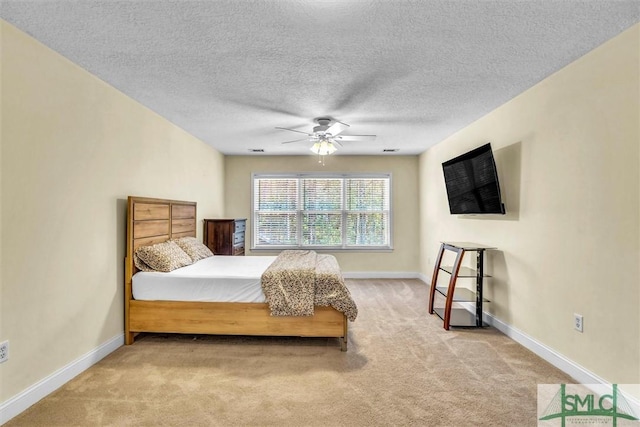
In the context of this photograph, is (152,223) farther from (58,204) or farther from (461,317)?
(461,317)

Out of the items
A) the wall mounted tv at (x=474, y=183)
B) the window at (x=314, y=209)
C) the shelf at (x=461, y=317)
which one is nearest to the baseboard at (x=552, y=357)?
the shelf at (x=461, y=317)

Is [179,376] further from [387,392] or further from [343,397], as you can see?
[387,392]

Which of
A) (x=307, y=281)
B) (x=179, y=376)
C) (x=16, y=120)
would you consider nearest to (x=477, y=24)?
(x=307, y=281)

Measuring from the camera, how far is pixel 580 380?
2.35m

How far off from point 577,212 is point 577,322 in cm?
83

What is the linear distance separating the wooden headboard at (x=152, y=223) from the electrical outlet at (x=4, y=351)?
109cm

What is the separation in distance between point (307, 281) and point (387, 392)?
1.12 metres

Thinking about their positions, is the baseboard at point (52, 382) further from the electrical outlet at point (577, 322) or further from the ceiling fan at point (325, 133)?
the electrical outlet at point (577, 322)

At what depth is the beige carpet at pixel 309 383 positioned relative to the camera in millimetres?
1976

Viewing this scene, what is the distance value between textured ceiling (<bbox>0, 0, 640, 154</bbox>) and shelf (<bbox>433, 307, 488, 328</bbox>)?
239 centimetres

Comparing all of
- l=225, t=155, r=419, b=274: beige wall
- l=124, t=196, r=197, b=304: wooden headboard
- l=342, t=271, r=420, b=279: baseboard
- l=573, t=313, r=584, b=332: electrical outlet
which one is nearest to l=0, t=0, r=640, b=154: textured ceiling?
l=124, t=196, r=197, b=304: wooden headboard

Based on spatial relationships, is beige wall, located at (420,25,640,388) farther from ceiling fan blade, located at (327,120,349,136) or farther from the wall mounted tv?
ceiling fan blade, located at (327,120,349,136)

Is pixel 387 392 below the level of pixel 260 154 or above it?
below

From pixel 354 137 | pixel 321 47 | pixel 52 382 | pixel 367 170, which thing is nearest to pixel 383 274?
pixel 367 170
